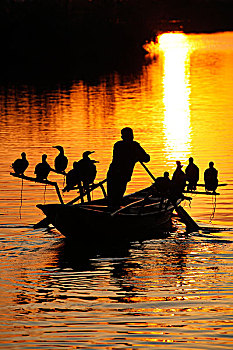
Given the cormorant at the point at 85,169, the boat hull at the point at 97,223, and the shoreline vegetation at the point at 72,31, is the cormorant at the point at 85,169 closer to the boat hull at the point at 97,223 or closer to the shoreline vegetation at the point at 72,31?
the boat hull at the point at 97,223

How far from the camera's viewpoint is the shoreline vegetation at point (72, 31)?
91.2 m

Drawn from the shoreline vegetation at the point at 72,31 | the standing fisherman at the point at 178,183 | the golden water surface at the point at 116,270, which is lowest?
the golden water surface at the point at 116,270

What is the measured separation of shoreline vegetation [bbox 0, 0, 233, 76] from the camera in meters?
91.2

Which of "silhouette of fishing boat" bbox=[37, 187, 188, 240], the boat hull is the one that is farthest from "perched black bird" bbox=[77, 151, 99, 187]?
the boat hull

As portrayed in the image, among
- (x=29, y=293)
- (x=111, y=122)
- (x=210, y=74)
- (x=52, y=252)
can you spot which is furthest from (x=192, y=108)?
(x=29, y=293)

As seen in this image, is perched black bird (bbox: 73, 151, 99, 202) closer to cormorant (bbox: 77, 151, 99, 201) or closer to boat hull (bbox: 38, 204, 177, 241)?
cormorant (bbox: 77, 151, 99, 201)

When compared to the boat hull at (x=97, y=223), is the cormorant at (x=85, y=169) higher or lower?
higher

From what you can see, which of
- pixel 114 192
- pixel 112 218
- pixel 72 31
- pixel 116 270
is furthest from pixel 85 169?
pixel 72 31

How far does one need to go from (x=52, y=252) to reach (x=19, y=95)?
39.3 meters

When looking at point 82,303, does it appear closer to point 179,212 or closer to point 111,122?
point 179,212

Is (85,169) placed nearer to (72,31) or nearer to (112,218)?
(112,218)

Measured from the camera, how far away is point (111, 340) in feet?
43.2

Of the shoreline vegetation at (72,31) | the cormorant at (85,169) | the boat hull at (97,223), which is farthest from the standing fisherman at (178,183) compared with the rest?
the shoreline vegetation at (72,31)

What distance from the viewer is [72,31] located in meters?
93.2
